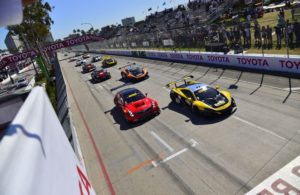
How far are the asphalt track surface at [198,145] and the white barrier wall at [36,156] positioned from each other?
670 cm

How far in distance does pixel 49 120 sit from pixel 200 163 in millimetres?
8151

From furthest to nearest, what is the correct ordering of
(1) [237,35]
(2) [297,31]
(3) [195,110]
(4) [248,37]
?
(1) [237,35]
(4) [248,37]
(2) [297,31]
(3) [195,110]

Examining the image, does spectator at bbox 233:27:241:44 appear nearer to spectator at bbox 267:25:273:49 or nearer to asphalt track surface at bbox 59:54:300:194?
spectator at bbox 267:25:273:49

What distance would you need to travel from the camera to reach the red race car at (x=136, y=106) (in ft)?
49.1

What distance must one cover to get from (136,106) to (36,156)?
44.8 ft

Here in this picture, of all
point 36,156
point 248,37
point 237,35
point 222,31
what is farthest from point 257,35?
point 36,156

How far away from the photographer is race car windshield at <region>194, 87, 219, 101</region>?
1393 centimetres

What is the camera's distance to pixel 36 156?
6.02 ft

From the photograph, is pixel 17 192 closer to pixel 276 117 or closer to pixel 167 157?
pixel 167 157

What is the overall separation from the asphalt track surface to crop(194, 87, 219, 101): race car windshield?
1.09m

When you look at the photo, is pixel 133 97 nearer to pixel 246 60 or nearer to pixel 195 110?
pixel 195 110

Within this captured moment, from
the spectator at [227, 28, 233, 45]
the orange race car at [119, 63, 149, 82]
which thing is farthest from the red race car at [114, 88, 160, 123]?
the spectator at [227, 28, 233, 45]

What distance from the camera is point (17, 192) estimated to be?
4.68 ft

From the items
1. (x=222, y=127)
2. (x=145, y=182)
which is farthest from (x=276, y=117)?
(x=145, y=182)
